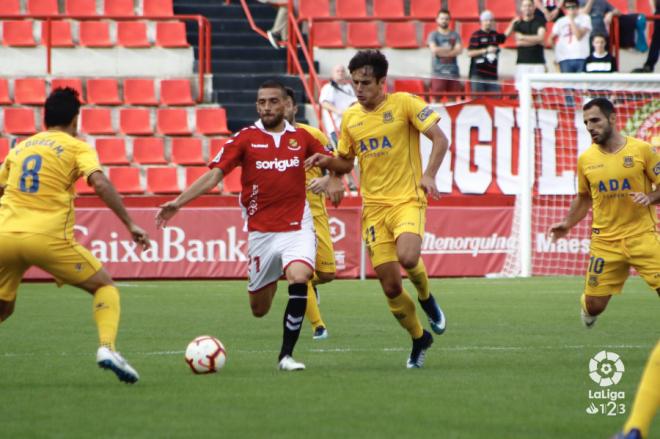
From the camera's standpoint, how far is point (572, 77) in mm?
19969

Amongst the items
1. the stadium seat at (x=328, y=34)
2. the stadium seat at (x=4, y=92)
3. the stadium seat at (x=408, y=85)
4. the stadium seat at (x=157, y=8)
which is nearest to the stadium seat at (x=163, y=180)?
the stadium seat at (x=4, y=92)

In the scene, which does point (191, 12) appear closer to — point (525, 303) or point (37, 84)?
point (37, 84)

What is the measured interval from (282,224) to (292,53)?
48.3ft

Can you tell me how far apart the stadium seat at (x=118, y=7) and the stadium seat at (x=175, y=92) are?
2.32 m

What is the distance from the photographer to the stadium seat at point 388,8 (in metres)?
26.9

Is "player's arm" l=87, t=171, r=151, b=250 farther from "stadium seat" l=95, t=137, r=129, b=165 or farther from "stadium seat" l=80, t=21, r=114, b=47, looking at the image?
"stadium seat" l=80, t=21, r=114, b=47

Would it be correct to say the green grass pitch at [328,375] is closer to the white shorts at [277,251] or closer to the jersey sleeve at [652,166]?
the white shorts at [277,251]

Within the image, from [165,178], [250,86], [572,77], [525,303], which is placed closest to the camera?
[525,303]

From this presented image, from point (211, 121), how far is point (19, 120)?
147 inches

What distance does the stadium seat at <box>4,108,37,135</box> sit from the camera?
23844 millimetres

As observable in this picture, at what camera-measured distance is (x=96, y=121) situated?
950 inches

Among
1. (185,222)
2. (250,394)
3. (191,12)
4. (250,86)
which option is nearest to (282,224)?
(250,394)

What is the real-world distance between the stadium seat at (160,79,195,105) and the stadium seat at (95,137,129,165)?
54.4 inches

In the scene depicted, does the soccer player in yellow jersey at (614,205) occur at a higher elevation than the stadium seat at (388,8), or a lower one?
lower
